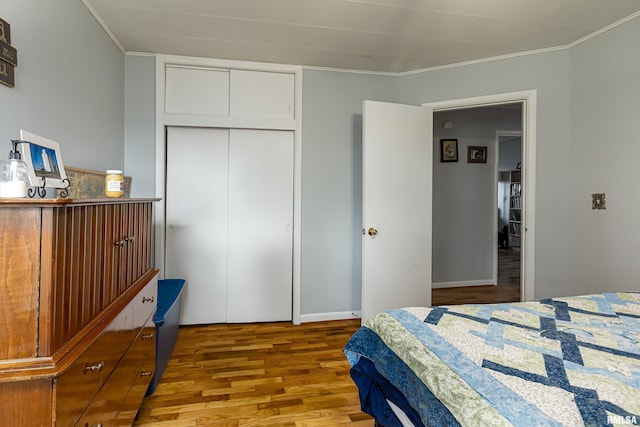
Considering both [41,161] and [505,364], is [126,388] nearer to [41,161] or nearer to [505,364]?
[41,161]

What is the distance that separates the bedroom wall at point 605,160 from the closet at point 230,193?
2.35m

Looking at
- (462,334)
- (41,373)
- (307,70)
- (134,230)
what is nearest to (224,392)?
(134,230)

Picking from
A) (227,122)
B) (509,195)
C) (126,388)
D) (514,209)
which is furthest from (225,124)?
(514,209)

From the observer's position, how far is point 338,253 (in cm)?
312

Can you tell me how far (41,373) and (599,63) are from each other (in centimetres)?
348

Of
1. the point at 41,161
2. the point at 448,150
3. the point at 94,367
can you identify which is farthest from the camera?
the point at 448,150

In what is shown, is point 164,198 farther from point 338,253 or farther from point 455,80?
point 455,80

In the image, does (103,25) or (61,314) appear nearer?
(61,314)

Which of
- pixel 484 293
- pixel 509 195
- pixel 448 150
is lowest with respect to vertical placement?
pixel 484 293

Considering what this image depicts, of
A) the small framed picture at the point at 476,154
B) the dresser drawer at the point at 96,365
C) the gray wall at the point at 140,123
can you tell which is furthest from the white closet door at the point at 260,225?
the small framed picture at the point at 476,154

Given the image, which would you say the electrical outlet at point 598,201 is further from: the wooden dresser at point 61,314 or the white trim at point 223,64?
the wooden dresser at point 61,314

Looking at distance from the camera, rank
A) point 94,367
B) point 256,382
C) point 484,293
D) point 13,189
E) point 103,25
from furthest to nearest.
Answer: point 484,293
point 103,25
point 256,382
point 94,367
point 13,189

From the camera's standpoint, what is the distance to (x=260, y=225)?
3027 mm

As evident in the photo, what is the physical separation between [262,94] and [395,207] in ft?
5.20
